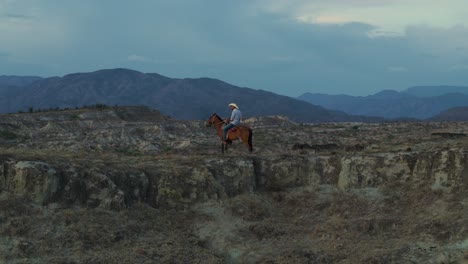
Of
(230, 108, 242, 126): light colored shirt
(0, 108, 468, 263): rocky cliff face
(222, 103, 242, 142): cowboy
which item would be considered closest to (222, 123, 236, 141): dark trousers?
(222, 103, 242, 142): cowboy

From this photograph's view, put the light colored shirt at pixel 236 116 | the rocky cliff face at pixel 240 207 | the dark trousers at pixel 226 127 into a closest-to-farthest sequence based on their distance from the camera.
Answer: the rocky cliff face at pixel 240 207 < the light colored shirt at pixel 236 116 < the dark trousers at pixel 226 127

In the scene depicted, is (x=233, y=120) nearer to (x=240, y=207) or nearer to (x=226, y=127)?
(x=226, y=127)

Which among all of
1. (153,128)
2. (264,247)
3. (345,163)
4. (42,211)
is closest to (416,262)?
(264,247)

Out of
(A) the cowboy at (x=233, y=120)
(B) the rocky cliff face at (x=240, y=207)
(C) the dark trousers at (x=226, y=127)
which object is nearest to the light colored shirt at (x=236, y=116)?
(A) the cowboy at (x=233, y=120)

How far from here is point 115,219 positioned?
71.5 feet

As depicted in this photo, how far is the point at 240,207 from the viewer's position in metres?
24.3

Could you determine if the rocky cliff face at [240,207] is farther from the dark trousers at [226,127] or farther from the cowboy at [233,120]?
the cowboy at [233,120]

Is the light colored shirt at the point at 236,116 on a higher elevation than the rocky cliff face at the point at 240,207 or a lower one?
higher

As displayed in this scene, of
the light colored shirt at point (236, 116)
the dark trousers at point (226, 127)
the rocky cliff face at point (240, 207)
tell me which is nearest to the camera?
the rocky cliff face at point (240, 207)

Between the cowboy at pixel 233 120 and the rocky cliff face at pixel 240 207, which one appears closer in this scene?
the rocky cliff face at pixel 240 207

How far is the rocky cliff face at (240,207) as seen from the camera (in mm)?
20203

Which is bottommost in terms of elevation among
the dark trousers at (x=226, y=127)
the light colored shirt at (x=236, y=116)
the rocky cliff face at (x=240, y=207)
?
the rocky cliff face at (x=240, y=207)

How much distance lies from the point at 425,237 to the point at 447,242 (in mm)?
853

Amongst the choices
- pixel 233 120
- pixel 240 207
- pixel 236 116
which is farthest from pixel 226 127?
pixel 240 207
